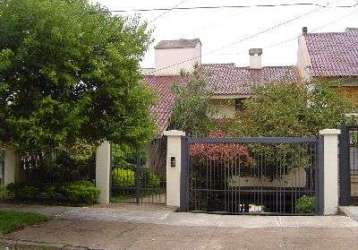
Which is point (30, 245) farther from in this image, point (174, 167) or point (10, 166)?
point (10, 166)

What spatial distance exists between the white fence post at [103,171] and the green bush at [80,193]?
12.8 inches

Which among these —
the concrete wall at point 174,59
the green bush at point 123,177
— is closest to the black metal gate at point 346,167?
the green bush at point 123,177

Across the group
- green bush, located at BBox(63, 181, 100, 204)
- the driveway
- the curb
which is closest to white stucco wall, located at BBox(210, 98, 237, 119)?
green bush, located at BBox(63, 181, 100, 204)

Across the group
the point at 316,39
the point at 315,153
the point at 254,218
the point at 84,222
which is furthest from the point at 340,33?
the point at 84,222

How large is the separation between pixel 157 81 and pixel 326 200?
1769 cm

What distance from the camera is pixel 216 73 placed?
3056 centimetres

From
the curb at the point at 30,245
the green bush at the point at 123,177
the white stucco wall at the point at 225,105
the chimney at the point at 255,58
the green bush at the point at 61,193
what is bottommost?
the curb at the point at 30,245

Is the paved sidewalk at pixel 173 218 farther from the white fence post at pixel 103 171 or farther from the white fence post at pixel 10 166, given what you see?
the white fence post at pixel 10 166

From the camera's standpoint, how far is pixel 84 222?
1287cm

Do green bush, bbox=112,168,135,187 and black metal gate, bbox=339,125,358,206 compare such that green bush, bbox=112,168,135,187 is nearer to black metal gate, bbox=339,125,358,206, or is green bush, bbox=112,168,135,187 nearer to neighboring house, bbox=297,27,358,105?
black metal gate, bbox=339,125,358,206

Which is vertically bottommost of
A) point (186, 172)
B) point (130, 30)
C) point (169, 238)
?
point (169, 238)

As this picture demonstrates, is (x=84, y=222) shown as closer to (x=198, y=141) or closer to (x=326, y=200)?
(x=198, y=141)

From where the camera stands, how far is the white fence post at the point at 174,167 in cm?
1560

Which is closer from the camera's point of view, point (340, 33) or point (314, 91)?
point (314, 91)
